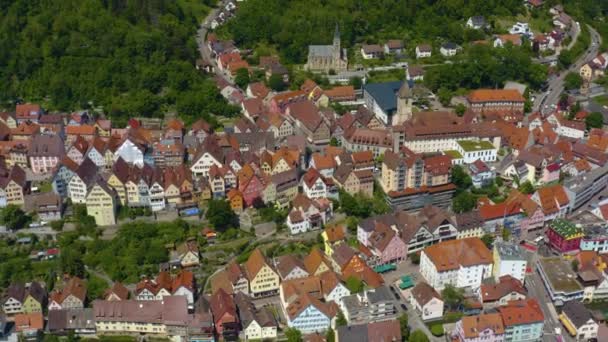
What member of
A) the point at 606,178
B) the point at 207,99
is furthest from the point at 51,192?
the point at 606,178

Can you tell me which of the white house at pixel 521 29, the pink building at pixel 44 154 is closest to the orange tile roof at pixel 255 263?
the pink building at pixel 44 154

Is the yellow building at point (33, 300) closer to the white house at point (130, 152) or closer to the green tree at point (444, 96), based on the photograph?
the white house at point (130, 152)

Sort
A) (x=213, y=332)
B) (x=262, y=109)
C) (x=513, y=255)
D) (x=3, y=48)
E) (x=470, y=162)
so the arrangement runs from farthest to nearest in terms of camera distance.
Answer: (x=3, y=48) → (x=262, y=109) → (x=470, y=162) → (x=513, y=255) → (x=213, y=332)

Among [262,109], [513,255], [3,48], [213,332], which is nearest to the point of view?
[213,332]

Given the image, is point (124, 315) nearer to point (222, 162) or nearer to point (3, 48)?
point (222, 162)

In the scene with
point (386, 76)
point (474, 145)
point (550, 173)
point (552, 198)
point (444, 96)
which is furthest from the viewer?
point (386, 76)

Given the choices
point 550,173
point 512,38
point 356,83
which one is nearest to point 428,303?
point 550,173

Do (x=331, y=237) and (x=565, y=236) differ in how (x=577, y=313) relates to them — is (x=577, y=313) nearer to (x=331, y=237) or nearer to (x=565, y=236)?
(x=565, y=236)
